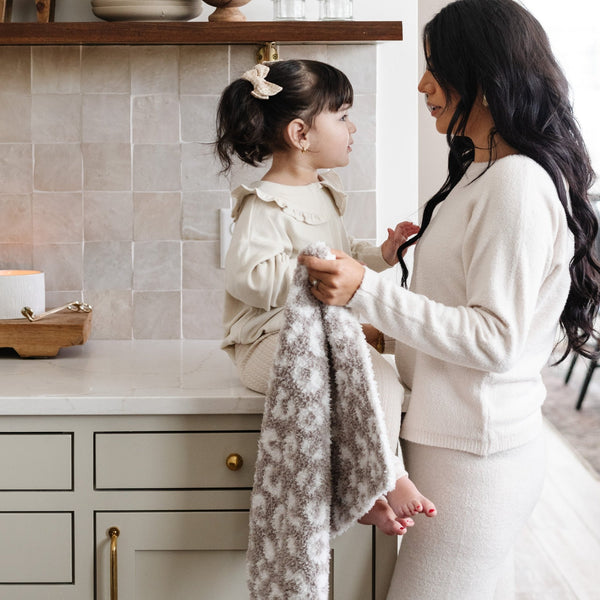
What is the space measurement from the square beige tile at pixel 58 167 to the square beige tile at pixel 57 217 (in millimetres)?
18

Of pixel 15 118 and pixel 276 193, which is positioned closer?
pixel 276 193

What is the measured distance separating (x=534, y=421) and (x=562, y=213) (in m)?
0.32

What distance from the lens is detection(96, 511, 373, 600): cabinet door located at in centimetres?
149

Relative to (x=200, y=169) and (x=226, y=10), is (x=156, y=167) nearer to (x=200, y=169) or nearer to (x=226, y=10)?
(x=200, y=169)

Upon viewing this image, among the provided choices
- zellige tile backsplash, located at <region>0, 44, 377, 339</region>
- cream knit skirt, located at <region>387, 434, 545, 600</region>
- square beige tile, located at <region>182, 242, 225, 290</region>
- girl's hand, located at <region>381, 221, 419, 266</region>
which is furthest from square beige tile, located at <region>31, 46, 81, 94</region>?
cream knit skirt, located at <region>387, 434, 545, 600</region>

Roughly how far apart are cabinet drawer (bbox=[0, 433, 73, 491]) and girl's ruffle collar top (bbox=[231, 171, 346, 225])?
478 mm

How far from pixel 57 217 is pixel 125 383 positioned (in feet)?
1.96

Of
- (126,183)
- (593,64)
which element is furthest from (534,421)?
(593,64)

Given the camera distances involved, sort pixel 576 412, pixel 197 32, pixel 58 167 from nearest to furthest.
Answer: pixel 197 32 → pixel 58 167 → pixel 576 412

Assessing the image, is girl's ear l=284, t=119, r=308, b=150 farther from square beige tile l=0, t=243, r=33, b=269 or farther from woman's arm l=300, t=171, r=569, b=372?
square beige tile l=0, t=243, r=33, b=269

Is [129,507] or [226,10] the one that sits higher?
[226,10]

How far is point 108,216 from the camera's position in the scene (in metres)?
2.00

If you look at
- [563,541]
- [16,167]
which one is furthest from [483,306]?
[563,541]

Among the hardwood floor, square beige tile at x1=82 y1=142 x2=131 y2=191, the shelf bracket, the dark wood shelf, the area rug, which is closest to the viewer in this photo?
the dark wood shelf
